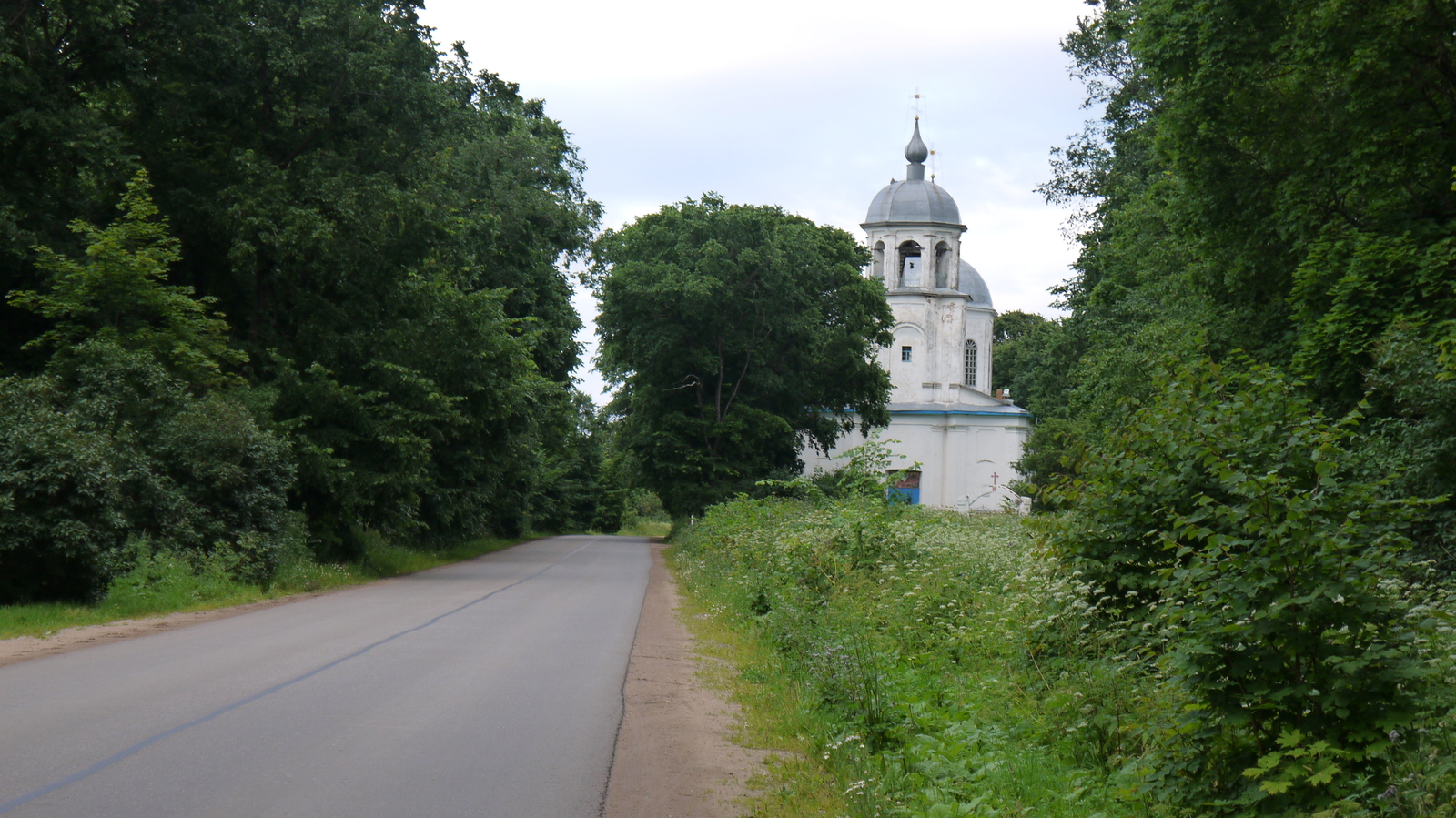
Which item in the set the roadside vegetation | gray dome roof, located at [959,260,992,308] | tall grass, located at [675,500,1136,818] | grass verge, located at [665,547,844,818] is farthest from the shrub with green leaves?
gray dome roof, located at [959,260,992,308]

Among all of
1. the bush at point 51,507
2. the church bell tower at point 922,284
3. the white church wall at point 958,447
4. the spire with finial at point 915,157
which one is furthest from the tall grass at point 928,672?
the spire with finial at point 915,157

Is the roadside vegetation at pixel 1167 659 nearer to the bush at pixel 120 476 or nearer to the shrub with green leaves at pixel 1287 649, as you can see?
the shrub with green leaves at pixel 1287 649

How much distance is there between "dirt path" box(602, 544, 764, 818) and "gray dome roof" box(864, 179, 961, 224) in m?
62.9

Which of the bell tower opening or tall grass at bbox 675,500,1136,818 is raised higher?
the bell tower opening

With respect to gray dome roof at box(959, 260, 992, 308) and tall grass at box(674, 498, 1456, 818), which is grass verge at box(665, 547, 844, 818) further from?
gray dome roof at box(959, 260, 992, 308)

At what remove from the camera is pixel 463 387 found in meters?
28.8

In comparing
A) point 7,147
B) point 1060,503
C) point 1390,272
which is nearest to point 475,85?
point 7,147

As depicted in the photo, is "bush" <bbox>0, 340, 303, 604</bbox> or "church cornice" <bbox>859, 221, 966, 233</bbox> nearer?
"bush" <bbox>0, 340, 303, 604</bbox>

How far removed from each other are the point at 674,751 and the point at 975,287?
79.0 metres

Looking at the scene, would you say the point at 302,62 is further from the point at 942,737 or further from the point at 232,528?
the point at 942,737

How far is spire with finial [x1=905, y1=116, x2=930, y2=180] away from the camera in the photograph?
78.1 meters

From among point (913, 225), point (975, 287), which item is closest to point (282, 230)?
point (913, 225)

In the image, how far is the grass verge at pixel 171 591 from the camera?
14.8m

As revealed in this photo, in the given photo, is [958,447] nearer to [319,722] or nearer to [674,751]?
[674,751]
